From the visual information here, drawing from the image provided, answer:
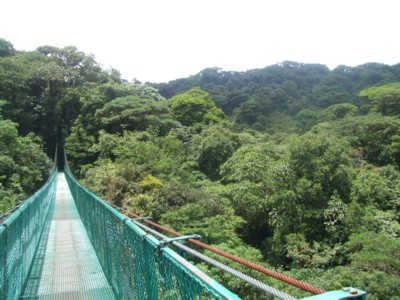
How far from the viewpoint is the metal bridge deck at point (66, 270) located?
10.3ft

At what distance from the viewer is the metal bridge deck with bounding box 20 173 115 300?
3.14m

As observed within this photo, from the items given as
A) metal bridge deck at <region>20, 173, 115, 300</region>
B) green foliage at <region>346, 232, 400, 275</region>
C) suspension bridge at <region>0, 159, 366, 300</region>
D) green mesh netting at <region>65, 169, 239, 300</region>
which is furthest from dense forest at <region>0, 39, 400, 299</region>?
green mesh netting at <region>65, 169, 239, 300</region>

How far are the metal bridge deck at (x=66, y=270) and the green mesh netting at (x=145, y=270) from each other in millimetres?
222

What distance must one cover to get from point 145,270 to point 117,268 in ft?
3.39

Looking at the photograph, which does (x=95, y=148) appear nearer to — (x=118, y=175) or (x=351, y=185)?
(x=118, y=175)

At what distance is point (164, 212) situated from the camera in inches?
373

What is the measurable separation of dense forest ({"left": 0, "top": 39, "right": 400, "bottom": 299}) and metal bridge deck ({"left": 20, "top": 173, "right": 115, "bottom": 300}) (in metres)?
2.22

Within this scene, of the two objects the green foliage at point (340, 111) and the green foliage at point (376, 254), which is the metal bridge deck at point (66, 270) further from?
the green foliage at point (340, 111)

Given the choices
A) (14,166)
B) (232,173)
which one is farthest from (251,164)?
(14,166)

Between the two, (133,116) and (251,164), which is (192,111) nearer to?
(133,116)

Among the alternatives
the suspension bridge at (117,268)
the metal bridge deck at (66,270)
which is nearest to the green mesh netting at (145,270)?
the suspension bridge at (117,268)

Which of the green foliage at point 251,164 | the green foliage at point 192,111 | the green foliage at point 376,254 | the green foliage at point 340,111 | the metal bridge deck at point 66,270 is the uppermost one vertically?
the green foliage at point 192,111

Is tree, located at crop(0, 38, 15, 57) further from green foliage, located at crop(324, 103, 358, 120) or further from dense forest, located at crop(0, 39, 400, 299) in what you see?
green foliage, located at crop(324, 103, 358, 120)

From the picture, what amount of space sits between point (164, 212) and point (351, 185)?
556cm
